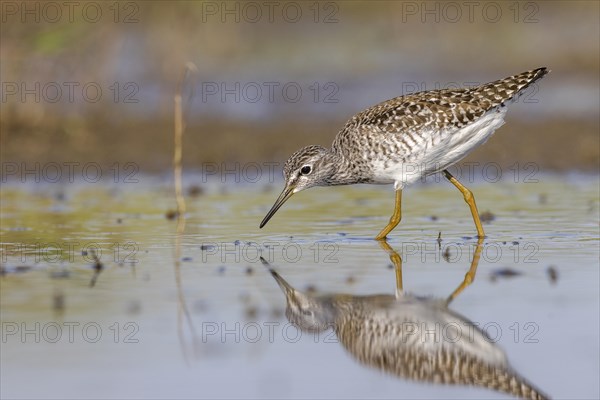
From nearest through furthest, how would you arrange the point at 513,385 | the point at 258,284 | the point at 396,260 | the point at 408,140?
the point at 513,385 → the point at 258,284 → the point at 396,260 → the point at 408,140

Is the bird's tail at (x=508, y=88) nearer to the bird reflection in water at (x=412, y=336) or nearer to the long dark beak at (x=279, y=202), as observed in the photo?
the long dark beak at (x=279, y=202)

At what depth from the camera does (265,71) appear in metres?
26.9

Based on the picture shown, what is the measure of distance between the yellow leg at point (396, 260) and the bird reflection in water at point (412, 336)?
4 centimetres

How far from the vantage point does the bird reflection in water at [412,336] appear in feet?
24.8

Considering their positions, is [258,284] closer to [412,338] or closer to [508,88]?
[412,338]

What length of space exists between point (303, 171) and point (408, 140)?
128cm

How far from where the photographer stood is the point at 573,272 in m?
10.5

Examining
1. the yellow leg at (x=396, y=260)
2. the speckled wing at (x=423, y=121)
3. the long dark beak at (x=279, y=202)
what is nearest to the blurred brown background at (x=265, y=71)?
the speckled wing at (x=423, y=121)

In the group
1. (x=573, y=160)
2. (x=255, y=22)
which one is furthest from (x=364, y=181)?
(x=255, y=22)

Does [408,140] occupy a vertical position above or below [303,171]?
above

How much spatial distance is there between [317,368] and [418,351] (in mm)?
773

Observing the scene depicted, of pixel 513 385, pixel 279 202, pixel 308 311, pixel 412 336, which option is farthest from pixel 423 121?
pixel 513 385

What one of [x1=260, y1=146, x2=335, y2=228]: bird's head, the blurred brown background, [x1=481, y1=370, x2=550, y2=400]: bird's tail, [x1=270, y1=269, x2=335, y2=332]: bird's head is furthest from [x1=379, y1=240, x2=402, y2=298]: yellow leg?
the blurred brown background

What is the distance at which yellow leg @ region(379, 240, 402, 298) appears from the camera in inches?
396
